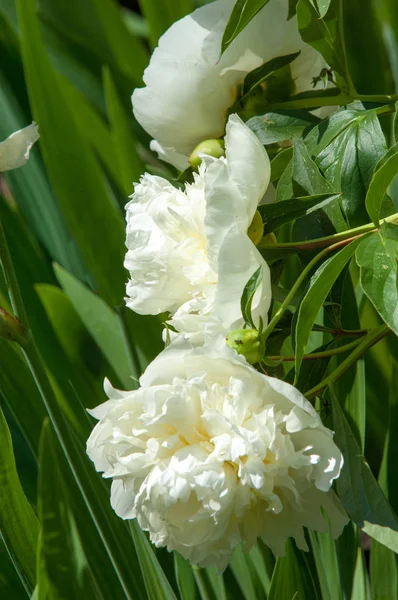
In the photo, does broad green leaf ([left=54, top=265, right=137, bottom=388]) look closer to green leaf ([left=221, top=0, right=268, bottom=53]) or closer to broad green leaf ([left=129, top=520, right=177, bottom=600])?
broad green leaf ([left=129, top=520, right=177, bottom=600])

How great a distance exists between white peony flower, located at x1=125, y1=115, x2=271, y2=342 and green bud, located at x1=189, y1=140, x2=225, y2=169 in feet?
0.16

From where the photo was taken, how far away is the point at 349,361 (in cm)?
43

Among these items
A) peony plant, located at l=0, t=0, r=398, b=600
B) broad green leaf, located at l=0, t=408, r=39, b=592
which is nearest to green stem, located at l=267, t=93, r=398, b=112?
peony plant, located at l=0, t=0, r=398, b=600

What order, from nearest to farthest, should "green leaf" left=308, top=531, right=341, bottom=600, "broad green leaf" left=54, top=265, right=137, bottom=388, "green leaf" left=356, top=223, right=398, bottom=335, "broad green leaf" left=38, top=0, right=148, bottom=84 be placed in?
"green leaf" left=356, top=223, right=398, bottom=335 → "green leaf" left=308, top=531, right=341, bottom=600 → "broad green leaf" left=54, top=265, right=137, bottom=388 → "broad green leaf" left=38, top=0, right=148, bottom=84

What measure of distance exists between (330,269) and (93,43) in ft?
3.28

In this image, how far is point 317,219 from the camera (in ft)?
1.52

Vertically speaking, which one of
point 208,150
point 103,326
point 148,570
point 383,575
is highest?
point 208,150

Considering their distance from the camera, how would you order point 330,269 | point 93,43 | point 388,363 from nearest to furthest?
point 330,269 < point 388,363 < point 93,43

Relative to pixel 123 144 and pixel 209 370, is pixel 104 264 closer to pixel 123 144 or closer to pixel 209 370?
pixel 123 144

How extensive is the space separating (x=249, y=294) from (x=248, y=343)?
0.02 metres

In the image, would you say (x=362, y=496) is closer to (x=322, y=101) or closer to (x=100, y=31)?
(x=322, y=101)

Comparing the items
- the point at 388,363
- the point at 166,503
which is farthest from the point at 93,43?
the point at 166,503

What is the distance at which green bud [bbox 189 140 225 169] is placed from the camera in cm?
50

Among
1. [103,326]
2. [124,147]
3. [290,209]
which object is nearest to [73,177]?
[124,147]
